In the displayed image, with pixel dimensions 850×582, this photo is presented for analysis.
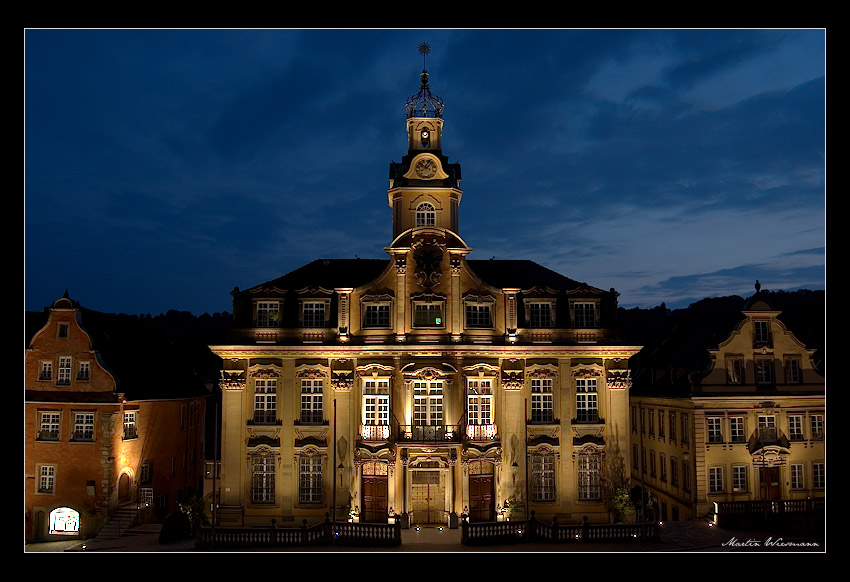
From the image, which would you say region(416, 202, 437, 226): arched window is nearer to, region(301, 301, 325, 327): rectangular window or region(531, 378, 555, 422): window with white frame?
region(301, 301, 325, 327): rectangular window

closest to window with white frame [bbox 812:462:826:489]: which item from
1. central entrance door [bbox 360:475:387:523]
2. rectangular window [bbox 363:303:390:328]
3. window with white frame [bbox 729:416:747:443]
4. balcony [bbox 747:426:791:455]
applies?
balcony [bbox 747:426:791:455]

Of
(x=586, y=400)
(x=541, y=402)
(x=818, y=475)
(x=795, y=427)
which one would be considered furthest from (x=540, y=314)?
(x=818, y=475)

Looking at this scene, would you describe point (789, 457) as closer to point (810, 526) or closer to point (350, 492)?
point (810, 526)

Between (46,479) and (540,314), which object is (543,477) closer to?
(540,314)

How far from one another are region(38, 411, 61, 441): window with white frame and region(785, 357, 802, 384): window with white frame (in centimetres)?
4012

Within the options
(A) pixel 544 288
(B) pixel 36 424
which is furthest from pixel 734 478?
(B) pixel 36 424

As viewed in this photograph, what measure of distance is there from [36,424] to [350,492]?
57.3ft

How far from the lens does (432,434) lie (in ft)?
119

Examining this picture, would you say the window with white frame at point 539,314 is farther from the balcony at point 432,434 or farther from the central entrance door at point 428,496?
the central entrance door at point 428,496

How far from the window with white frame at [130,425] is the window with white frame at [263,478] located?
7.85 metres

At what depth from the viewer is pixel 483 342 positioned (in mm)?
38000

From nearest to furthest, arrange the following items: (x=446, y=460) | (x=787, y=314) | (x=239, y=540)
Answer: (x=239, y=540), (x=446, y=460), (x=787, y=314)

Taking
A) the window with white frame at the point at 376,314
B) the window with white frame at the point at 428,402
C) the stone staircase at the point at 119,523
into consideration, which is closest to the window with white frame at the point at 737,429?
the window with white frame at the point at 428,402

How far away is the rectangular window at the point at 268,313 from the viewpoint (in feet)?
125
